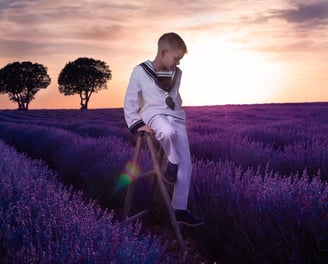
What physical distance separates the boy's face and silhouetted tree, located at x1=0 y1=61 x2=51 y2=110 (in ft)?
194

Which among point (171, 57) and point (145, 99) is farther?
point (145, 99)

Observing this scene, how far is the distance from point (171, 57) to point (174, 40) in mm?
108

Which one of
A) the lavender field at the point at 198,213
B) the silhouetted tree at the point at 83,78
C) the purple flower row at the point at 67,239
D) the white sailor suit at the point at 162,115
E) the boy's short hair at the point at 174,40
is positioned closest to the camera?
the purple flower row at the point at 67,239

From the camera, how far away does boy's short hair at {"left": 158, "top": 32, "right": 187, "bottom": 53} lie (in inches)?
108

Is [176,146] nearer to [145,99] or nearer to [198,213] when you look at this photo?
[145,99]

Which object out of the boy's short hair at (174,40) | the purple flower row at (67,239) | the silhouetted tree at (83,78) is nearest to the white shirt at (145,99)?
the boy's short hair at (174,40)

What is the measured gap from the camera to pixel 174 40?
2748 millimetres

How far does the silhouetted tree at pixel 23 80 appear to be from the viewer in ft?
193

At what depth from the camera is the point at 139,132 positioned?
296 cm

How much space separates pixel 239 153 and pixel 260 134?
2974 mm

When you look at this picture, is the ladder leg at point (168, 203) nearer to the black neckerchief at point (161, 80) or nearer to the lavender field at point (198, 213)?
the lavender field at point (198, 213)

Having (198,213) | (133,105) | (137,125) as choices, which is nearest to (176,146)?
(137,125)

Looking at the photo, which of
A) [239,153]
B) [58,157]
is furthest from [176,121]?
[58,157]

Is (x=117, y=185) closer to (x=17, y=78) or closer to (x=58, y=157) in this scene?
(x=58, y=157)
